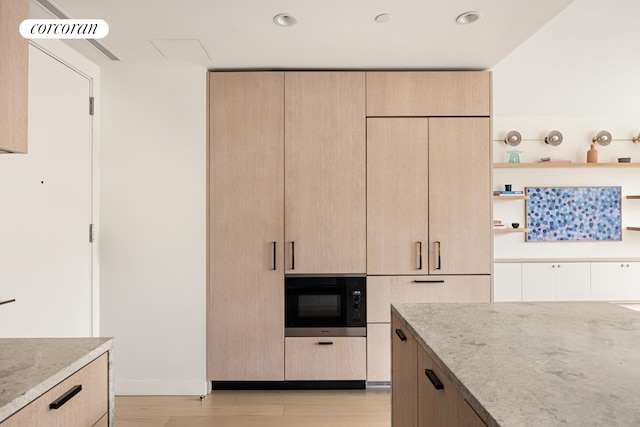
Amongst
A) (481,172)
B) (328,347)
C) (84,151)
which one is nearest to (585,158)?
(481,172)

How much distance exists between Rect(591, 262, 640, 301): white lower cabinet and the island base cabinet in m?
4.14

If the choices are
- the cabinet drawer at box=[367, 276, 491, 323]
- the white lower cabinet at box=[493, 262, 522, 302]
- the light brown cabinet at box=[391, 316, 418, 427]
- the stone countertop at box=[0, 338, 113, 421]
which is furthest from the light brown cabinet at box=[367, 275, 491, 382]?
the stone countertop at box=[0, 338, 113, 421]

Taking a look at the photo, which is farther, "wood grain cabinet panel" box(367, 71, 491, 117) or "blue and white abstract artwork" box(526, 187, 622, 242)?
"blue and white abstract artwork" box(526, 187, 622, 242)

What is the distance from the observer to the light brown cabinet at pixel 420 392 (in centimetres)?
104

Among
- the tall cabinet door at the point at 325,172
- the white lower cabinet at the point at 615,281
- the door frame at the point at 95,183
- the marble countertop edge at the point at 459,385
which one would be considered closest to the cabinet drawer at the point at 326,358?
the tall cabinet door at the point at 325,172

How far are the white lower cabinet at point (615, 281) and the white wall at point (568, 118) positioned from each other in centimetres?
26

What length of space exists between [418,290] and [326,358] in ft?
2.87

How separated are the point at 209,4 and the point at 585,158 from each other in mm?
4674

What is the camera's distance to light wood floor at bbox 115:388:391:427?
2.61 m

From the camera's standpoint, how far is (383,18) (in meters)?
2.24

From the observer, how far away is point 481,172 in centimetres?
300

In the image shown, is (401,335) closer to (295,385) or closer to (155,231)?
(295,385)

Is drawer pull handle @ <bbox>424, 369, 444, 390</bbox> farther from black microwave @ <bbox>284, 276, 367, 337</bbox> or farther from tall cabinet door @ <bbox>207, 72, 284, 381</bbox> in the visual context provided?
tall cabinet door @ <bbox>207, 72, 284, 381</bbox>

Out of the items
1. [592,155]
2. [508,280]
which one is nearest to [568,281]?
[508,280]
